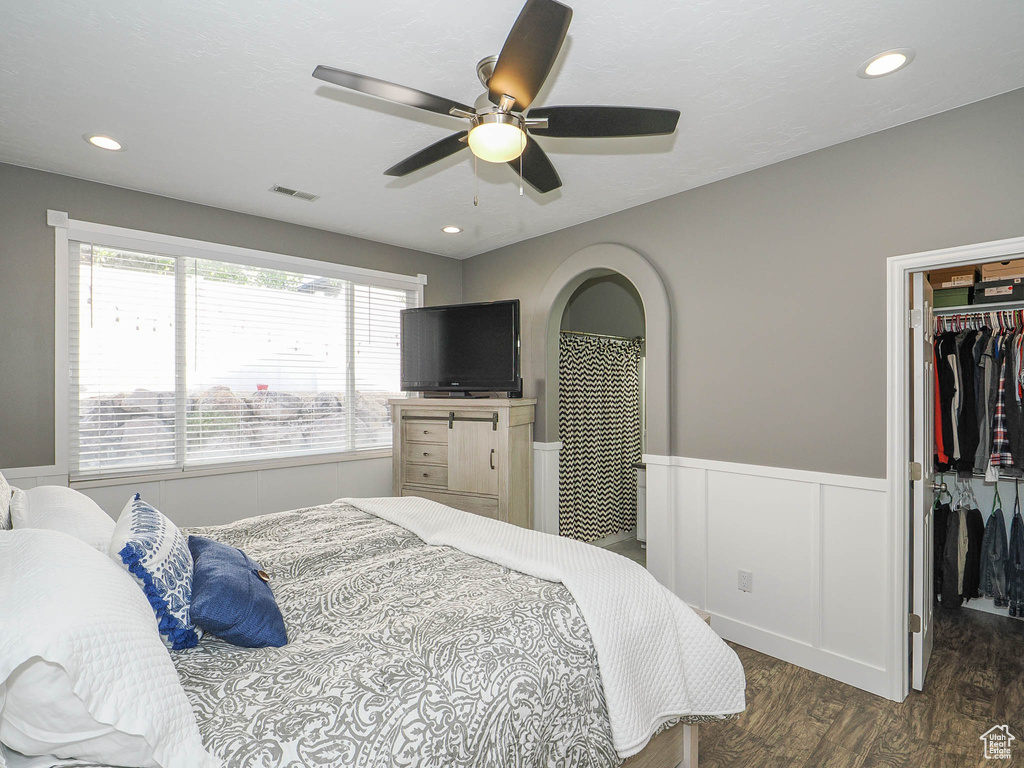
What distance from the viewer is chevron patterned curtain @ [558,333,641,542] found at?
4461 mm

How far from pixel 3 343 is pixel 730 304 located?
13.0 feet

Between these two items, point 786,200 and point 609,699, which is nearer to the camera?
point 609,699

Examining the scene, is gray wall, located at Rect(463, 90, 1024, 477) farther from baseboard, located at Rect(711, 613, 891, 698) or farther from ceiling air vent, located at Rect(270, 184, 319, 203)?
ceiling air vent, located at Rect(270, 184, 319, 203)

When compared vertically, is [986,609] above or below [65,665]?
below

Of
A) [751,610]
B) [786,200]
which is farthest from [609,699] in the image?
[786,200]

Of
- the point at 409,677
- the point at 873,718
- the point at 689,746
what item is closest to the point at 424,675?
the point at 409,677

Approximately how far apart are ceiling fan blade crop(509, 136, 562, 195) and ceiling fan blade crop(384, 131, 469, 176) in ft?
0.66

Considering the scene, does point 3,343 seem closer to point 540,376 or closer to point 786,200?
point 540,376

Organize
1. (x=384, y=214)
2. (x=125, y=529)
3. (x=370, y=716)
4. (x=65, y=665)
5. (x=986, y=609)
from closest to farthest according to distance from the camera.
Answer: (x=65, y=665) → (x=370, y=716) → (x=125, y=529) → (x=986, y=609) → (x=384, y=214)

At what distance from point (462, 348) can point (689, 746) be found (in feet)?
9.57

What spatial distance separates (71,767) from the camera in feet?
3.20

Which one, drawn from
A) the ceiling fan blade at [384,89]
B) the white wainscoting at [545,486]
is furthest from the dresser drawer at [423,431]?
the ceiling fan blade at [384,89]

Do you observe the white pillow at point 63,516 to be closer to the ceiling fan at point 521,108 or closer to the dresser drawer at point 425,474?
the ceiling fan at point 521,108

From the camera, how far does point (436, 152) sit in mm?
2016
